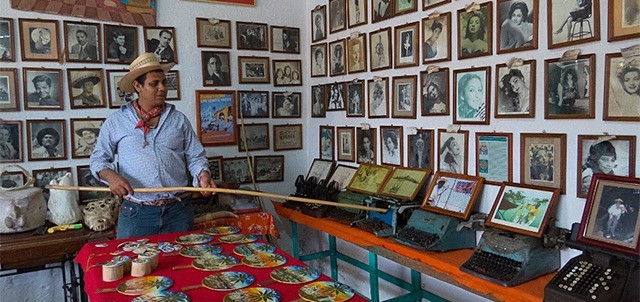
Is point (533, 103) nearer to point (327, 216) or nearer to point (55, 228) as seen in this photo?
point (327, 216)

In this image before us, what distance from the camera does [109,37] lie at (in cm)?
366

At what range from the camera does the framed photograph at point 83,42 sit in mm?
3529

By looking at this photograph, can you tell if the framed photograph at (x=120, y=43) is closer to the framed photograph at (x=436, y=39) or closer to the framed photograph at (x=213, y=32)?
the framed photograph at (x=213, y=32)

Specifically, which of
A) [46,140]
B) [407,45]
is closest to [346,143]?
[407,45]

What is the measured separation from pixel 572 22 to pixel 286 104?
104 inches

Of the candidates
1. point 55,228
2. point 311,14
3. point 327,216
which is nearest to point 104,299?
point 55,228

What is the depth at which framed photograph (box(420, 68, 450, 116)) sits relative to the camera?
3.09 meters

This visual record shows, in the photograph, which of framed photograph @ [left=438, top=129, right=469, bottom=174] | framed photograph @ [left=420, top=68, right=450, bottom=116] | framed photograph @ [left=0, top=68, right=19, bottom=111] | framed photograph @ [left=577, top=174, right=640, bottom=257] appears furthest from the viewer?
framed photograph @ [left=0, top=68, right=19, bottom=111]

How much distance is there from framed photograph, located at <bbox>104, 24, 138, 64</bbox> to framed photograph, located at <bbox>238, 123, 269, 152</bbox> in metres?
1.08

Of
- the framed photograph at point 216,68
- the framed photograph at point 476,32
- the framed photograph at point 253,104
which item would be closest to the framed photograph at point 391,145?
the framed photograph at point 476,32

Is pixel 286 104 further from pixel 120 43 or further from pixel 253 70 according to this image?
pixel 120 43

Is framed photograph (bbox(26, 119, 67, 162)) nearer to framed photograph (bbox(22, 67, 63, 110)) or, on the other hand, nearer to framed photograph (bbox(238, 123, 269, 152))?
framed photograph (bbox(22, 67, 63, 110))

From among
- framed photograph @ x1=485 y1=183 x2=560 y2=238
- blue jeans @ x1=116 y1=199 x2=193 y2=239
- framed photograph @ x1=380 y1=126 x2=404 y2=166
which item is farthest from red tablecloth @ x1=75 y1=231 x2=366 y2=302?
framed photograph @ x1=380 y1=126 x2=404 y2=166

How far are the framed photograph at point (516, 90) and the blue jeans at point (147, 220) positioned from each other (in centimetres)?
203
